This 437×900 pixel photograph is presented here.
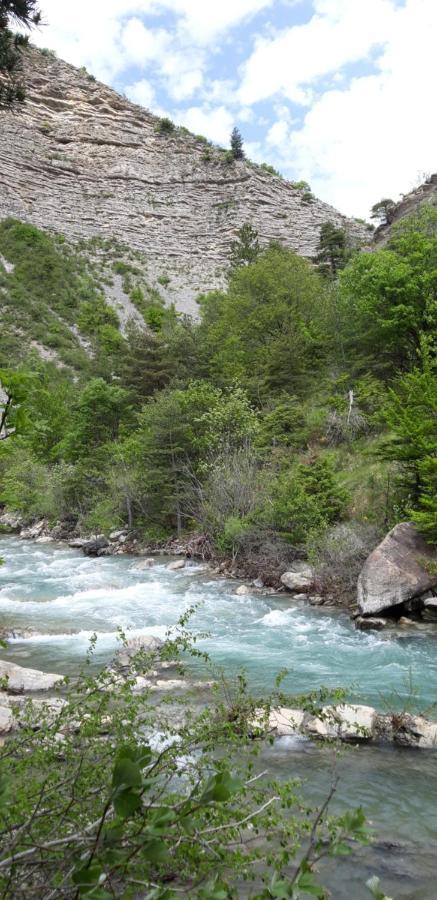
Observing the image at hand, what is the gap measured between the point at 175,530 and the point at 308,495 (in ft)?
24.9

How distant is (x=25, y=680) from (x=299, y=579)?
24.1ft

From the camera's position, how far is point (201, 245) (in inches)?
2271

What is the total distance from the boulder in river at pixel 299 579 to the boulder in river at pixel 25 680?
22.0 feet

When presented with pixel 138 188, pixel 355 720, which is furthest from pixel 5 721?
pixel 138 188

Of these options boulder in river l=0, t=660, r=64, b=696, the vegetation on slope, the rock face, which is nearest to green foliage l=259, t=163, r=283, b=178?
the rock face

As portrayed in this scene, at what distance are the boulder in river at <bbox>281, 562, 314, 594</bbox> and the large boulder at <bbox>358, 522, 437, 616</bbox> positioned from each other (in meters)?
1.97

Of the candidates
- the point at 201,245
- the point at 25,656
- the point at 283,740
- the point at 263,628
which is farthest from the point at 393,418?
the point at 201,245

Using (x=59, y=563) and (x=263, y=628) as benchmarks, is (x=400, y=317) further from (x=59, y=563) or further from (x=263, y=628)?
(x=59, y=563)

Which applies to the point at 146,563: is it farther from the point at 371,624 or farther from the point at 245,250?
the point at 245,250

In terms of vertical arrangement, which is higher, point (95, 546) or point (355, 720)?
point (355, 720)

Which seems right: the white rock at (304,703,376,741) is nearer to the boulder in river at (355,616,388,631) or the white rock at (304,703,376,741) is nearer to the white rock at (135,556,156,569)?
the boulder in river at (355,616,388,631)

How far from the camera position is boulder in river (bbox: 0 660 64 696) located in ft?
22.3

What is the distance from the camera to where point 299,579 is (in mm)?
12734

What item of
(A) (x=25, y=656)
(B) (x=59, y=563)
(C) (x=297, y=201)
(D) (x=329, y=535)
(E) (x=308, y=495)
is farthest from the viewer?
(C) (x=297, y=201)
